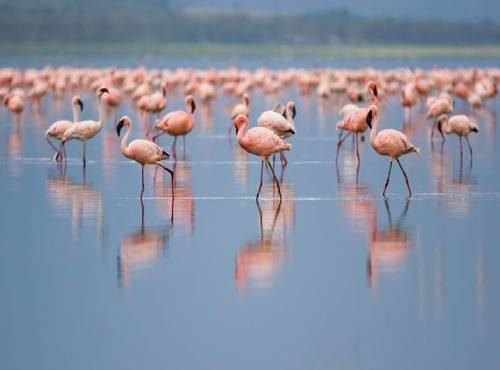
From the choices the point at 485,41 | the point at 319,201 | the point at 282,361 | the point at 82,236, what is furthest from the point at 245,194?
the point at 485,41

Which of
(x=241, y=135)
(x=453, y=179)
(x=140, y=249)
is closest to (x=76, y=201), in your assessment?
(x=241, y=135)

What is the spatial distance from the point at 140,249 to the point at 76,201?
3.27m

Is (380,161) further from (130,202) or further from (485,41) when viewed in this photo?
(485,41)

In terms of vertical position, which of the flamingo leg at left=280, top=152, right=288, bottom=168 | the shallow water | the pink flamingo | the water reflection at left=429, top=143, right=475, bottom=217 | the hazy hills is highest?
the hazy hills

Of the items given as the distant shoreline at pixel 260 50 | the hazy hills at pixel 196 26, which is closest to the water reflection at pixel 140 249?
the distant shoreline at pixel 260 50

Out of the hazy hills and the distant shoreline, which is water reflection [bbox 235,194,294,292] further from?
the hazy hills

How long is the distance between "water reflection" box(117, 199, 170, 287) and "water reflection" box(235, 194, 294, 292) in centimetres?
71

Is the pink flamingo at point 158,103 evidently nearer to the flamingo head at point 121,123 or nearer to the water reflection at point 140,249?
the flamingo head at point 121,123

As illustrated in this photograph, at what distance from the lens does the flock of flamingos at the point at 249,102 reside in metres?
16.7

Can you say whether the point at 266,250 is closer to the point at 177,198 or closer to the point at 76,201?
the point at 177,198

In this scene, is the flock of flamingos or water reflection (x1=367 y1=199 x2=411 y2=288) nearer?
water reflection (x1=367 y1=199 x2=411 y2=288)

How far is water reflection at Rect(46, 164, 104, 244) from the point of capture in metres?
14.9

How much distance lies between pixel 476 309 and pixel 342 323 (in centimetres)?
102

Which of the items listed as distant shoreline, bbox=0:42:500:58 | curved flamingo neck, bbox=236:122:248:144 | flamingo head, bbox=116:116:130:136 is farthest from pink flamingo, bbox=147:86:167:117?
distant shoreline, bbox=0:42:500:58
